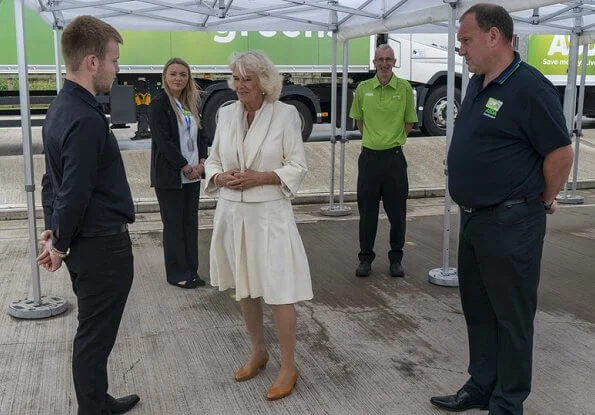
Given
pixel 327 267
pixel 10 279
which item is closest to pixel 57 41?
pixel 10 279

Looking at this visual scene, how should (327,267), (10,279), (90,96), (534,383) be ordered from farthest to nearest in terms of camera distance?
(327,267), (10,279), (534,383), (90,96)

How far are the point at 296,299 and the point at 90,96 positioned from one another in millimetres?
1426

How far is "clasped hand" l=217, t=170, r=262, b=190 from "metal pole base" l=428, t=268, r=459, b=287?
2.73m

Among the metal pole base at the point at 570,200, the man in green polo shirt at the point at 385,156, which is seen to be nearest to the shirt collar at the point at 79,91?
the man in green polo shirt at the point at 385,156

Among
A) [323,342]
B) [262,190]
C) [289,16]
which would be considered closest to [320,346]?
[323,342]

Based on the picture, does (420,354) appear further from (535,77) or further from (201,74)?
(201,74)

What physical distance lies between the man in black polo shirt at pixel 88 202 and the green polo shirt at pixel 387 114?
3.18 meters

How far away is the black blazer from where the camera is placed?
5254 millimetres

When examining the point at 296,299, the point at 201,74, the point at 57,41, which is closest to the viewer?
the point at 296,299

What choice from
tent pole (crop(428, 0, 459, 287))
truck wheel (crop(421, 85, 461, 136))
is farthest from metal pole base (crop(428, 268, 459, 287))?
truck wheel (crop(421, 85, 461, 136))

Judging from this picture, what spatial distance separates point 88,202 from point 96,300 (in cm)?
45

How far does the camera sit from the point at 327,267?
20.2 feet

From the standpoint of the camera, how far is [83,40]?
273 centimetres

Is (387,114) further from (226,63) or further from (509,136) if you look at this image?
(226,63)
